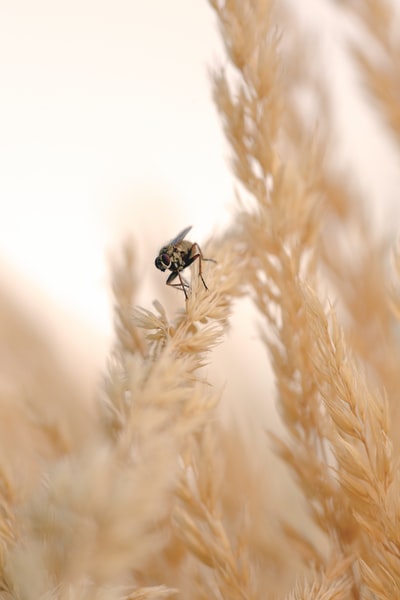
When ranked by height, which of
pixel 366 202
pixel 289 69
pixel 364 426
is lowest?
pixel 364 426

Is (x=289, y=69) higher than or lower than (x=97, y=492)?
higher

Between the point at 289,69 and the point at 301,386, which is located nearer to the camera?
the point at 301,386

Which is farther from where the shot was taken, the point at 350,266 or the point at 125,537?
the point at 350,266

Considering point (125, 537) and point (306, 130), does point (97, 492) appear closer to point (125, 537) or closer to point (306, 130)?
point (125, 537)

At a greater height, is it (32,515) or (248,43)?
(248,43)

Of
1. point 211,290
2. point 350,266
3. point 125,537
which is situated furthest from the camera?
point 350,266

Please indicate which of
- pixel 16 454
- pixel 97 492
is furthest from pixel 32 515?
pixel 16 454

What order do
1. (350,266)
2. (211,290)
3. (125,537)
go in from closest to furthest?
(125,537) < (211,290) < (350,266)

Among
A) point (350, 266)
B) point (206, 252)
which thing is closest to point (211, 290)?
point (206, 252)

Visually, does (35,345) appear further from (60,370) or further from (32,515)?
(32,515)
